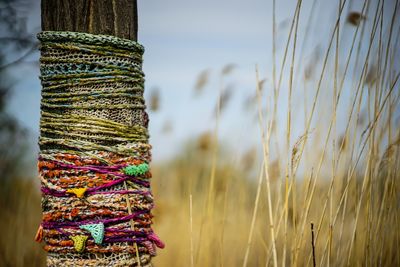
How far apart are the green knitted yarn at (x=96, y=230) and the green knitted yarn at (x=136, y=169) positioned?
106 mm

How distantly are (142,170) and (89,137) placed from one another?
4.7 inches

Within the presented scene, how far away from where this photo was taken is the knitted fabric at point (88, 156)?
644 millimetres

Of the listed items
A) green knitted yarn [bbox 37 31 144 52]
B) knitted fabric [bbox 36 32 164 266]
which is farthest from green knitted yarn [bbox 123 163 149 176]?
green knitted yarn [bbox 37 31 144 52]

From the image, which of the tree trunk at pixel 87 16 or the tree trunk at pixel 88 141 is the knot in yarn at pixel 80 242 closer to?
the tree trunk at pixel 88 141

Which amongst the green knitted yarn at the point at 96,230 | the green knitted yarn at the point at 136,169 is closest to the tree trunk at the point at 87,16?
the green knitted yarn at the point at 136,169

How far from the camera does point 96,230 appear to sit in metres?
0.63

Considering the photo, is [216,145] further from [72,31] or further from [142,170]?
[72,31]

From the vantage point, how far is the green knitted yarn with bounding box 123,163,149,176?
26.2 inches

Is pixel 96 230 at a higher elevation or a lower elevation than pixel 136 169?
lower

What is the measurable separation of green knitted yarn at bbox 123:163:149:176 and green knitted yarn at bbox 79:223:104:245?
11cm

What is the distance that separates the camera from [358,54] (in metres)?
0.98

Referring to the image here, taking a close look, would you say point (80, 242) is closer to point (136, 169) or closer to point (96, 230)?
point (96, 230)

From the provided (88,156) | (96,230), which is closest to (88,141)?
(88,156)

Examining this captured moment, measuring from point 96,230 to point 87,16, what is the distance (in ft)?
1.28
